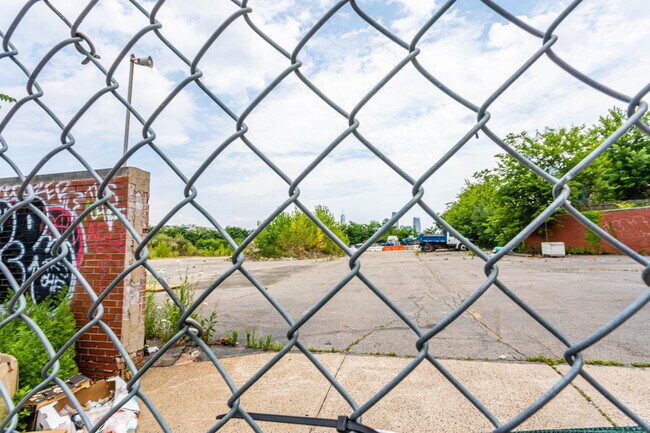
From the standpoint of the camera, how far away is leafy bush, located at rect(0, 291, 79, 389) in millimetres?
2412

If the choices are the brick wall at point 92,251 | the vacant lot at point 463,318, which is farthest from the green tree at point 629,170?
the brick wall at point 92,251

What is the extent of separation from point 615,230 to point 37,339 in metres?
21.4

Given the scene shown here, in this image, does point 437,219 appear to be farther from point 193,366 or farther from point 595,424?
point 193,366

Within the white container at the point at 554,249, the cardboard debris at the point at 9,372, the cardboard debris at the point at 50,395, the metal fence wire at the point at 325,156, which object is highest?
the metal fence wire at the point at 325,156

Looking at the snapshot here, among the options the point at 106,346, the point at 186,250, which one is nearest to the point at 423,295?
the point at 106,346

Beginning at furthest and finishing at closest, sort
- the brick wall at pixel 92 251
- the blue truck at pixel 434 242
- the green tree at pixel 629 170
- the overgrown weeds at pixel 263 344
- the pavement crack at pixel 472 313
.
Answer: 1. the blue truck at pixel 434 242
2. the green tree at pixel 629 170
3. the overgrown weeds at pixel 263 344
4. the pavement crack at pixel 472 313
5. the brick wall at pixel 92 251

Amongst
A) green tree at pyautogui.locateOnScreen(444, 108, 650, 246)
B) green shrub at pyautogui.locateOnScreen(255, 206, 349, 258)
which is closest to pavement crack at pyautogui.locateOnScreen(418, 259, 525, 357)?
green tree at pyautogui.locateOnScreen(444, 108, 650, 246)

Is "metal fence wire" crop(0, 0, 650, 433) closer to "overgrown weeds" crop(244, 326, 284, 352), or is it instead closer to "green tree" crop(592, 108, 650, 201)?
"overgrown weeds" crop(244, 326, 284, 352)

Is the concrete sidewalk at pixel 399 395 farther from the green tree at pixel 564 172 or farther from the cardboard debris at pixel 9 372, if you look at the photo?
the green tree at pixel 564 172

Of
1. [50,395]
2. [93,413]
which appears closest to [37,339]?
[50,395]

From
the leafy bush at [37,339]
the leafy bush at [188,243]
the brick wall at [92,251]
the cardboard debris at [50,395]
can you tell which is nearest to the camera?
the cardboard debris at [50,395]

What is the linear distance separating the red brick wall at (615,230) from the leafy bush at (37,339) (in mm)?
17795

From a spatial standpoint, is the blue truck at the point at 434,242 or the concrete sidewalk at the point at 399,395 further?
the blue truck at the point at 434,242

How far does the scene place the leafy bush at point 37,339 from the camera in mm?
2412
